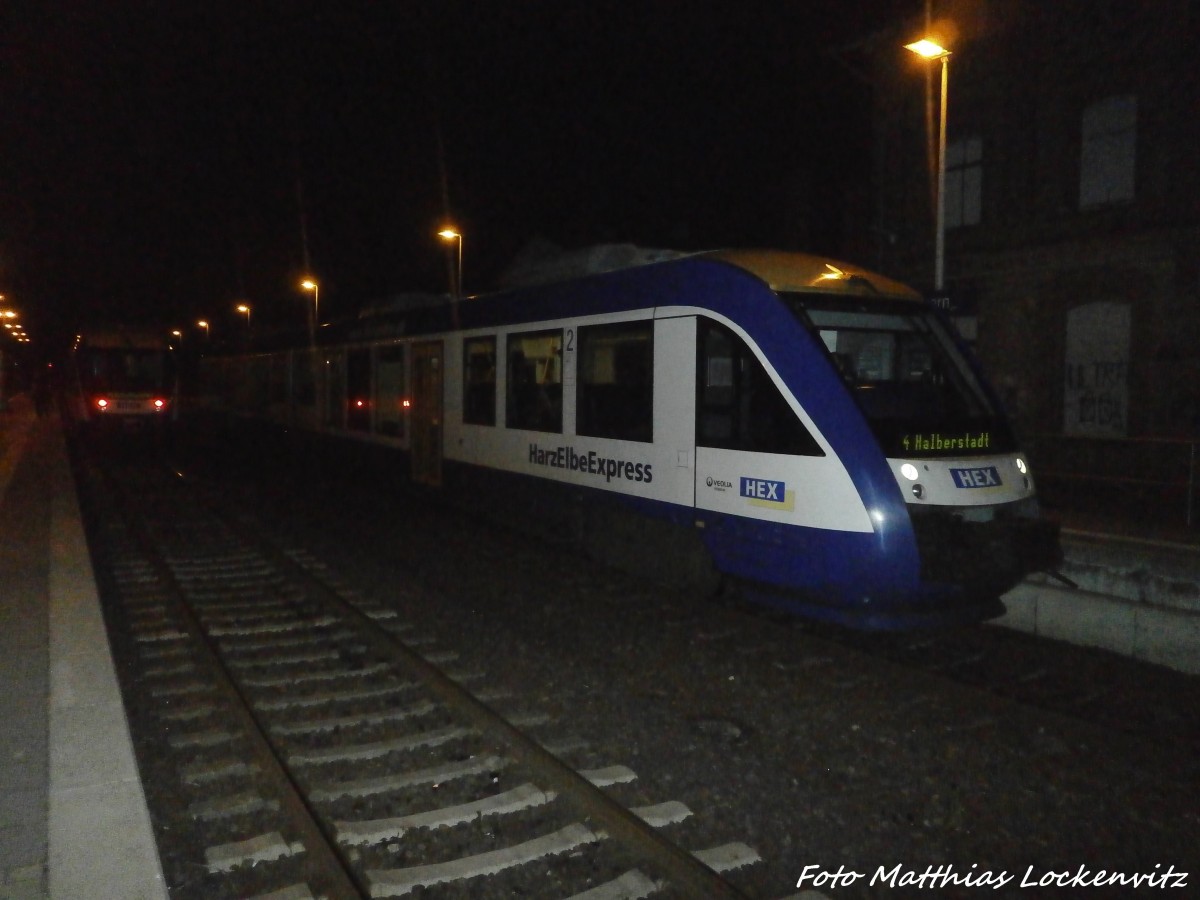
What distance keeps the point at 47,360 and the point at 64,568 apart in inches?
4097

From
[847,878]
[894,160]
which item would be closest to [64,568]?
[847,878]

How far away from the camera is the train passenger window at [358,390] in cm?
1633

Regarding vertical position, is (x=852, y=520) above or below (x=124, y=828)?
above

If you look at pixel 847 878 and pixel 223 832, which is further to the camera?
pixel 223 832

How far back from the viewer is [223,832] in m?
4.41

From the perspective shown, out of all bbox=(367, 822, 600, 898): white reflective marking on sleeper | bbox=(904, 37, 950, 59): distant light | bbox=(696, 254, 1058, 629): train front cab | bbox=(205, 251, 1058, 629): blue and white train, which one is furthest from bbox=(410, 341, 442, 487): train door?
bbox=(367, 822, 600, 898): white reflective marking on sleeper

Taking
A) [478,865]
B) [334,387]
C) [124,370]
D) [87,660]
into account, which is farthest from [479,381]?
[124,370]

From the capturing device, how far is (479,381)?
40.4 feet

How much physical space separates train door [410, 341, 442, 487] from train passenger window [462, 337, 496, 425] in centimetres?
90

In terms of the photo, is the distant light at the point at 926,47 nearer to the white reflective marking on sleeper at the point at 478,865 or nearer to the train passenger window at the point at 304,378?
the white reflective marking on sleeper at the point at 478,865

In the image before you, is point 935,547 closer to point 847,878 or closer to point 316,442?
point 847,878

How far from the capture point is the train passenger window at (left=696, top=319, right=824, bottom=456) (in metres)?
7.20

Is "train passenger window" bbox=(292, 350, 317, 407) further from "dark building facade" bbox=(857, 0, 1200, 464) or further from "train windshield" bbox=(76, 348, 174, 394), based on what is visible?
"dark building facade" bbox=(857, 0, 1200, 464)

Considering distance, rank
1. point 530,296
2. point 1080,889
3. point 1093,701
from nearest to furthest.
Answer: point 1080,889, point 1093,701, point 530,296
